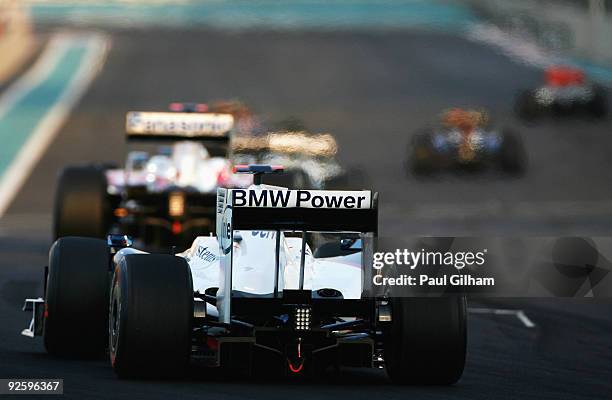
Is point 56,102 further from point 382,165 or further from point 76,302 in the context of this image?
point 76,302

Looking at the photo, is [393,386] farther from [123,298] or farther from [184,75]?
[184,75]

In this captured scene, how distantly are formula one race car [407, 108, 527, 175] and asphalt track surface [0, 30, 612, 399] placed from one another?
1.38 feet

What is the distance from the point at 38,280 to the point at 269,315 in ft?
31.2

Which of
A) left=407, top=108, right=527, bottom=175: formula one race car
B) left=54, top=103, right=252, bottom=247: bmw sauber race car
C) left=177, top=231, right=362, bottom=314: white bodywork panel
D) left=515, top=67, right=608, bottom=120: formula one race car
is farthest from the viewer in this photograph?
left=515, top=67, right=608, bottom=120: formula one race car

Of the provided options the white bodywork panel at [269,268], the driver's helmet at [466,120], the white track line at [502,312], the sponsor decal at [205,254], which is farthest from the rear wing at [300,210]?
the driver's helmet at [466,120]

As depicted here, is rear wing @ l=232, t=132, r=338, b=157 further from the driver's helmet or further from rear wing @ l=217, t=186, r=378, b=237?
rear wing @ l=217, t=186, r=378, b=237

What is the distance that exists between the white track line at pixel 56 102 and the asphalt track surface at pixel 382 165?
393 millimetres

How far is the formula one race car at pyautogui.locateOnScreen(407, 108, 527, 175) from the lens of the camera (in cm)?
4066

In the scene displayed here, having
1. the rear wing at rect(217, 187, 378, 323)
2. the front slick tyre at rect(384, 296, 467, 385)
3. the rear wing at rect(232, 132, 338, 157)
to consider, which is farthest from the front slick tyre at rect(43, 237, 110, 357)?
the rear wing at rect(232, 132, 338, 157)

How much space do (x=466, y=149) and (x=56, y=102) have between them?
16481 millimetres

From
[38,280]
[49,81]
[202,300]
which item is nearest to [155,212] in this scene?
[38,280]

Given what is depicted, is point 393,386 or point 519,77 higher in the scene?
point 519,77

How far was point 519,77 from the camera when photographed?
58.4 metres

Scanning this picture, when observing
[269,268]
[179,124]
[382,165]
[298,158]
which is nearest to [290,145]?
[298,158]
